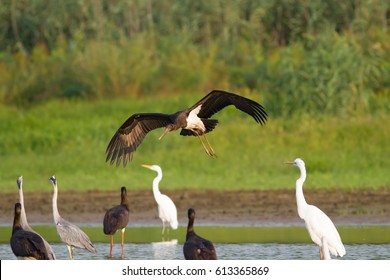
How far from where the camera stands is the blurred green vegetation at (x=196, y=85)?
15.3 metres

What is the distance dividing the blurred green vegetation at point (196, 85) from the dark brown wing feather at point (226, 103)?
343cm

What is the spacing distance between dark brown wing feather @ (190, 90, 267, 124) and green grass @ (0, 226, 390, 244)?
137 centimetres

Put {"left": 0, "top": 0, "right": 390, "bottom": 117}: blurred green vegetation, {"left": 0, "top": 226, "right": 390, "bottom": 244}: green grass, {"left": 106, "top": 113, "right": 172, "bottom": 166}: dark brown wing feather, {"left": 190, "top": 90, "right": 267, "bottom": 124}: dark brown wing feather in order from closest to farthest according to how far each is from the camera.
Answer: {"left": 190, "top": 90, "right": 267, "bottom": 124}: dark brown wing feather, {"left": 106, "top": 113, "right": 172, "bottom": 166}: dark brown wing feather, {"left": 0, "top": 226, "right": 390, "bottom": 244}: green grass, {"left": 0, "top": 0, "right": 390, "bottom": 117}: blurred green vegetation

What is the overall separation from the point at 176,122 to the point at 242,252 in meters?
1.33

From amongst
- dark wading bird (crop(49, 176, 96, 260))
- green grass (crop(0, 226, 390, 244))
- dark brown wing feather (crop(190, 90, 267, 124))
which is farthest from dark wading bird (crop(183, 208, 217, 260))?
green grass (crop(0, 226, 390, 244))

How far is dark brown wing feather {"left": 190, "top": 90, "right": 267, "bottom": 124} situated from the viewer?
417 inches

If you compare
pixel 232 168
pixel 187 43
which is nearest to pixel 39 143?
pixel 232 168

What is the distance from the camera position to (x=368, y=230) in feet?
40.1

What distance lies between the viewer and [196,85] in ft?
61.4

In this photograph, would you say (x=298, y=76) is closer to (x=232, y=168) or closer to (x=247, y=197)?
(x=232, y=168)

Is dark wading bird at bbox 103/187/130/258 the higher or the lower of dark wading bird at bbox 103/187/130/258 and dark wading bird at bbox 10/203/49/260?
the higher

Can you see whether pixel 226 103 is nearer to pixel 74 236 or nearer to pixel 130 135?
pixel 130 135

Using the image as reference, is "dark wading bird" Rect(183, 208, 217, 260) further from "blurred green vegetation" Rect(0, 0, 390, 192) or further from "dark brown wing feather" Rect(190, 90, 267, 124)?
"blurred green vegetation" Rect(0, 0, 390, 192)

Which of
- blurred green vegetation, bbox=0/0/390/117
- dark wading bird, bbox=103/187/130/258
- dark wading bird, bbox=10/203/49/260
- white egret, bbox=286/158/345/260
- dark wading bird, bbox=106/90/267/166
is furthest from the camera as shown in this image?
blurred green vegetation, bbox=0/0/390/117
